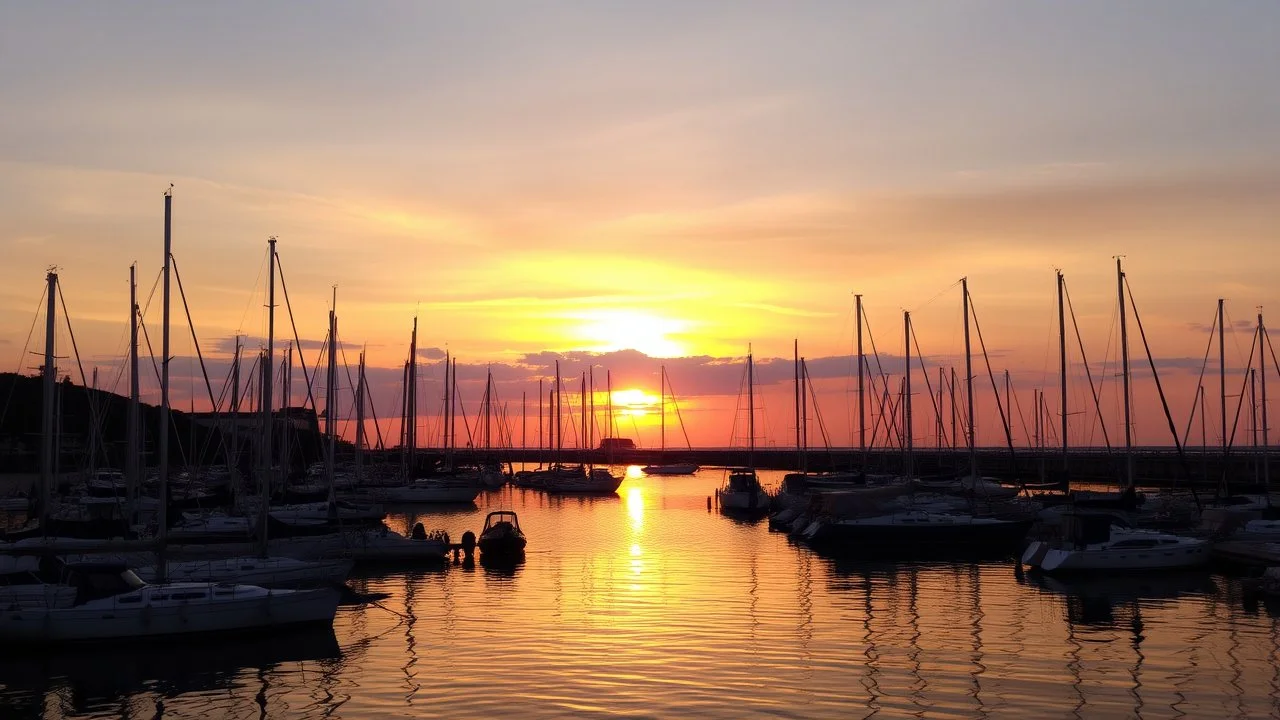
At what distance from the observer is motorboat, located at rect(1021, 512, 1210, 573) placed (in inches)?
1799

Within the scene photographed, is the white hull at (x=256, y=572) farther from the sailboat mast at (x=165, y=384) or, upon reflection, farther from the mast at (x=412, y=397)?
the mast at (x=412, y=397)

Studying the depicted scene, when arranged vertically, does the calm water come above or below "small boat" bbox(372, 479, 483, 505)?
below

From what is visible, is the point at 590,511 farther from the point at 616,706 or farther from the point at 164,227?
the point at 616,706

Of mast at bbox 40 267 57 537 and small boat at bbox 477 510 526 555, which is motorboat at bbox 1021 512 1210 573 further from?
mast at bbox 40 267 57 537

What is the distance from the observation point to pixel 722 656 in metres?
30.6

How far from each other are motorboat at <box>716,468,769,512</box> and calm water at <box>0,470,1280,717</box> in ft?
118

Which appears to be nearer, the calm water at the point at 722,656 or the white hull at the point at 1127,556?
the calm water at the point at 722,656

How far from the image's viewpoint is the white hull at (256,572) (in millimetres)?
39188

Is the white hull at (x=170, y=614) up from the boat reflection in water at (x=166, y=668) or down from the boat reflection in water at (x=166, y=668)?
up

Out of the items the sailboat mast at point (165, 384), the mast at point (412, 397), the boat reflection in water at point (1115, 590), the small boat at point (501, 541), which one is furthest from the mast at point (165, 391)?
the mast at point (412, 397)

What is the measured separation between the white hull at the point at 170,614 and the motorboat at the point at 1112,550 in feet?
95.3

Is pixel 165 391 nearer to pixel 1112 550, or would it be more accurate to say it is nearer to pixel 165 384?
pixel 165 384

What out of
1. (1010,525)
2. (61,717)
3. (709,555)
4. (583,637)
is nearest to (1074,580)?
(1010,525)

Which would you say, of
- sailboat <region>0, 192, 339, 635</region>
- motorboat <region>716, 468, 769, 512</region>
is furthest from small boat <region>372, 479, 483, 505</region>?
sailboat <region>0, 192, 339, 635</region>
